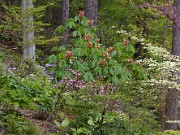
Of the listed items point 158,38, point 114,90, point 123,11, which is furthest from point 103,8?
point 114,90

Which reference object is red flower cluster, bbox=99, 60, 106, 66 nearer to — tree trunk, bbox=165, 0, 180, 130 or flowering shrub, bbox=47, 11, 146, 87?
flowering shrub, bbox=47, 11, 146, 87

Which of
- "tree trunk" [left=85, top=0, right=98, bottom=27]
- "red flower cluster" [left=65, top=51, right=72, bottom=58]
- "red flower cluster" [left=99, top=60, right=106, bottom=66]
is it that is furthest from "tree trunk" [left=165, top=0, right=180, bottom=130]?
"red flower cluster" [left=65, top=51, right=72, bottom=58]

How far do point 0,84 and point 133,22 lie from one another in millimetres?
11411

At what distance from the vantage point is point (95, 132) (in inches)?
160

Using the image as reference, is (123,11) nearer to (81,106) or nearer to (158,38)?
(158,38)

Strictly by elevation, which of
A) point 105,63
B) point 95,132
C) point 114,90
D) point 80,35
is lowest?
point 95,132

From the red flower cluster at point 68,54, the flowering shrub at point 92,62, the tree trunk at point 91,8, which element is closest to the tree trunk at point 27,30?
the tree trunk at point 91,8

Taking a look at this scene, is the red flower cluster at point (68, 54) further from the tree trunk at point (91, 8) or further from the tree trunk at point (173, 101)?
the tree trunk at point (173, 101)

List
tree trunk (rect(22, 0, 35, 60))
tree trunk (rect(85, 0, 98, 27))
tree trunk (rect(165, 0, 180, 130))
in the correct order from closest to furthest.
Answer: tree trunk (rect(22, 0, 35, 60))
tree trunk (rect(85, 0, 98, 27))
tree trunk (rect(165, 0, 180, 130))

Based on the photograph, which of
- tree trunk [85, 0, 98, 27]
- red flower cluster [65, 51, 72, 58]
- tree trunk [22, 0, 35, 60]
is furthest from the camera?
tree trunk [85, 0, 98, 27]

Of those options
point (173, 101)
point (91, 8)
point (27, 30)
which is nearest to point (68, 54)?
point (27, 30)

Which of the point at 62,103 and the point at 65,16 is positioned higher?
the point at 65,16

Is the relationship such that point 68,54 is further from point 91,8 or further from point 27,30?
point 91,8

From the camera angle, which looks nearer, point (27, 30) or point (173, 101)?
point (27, 30)
